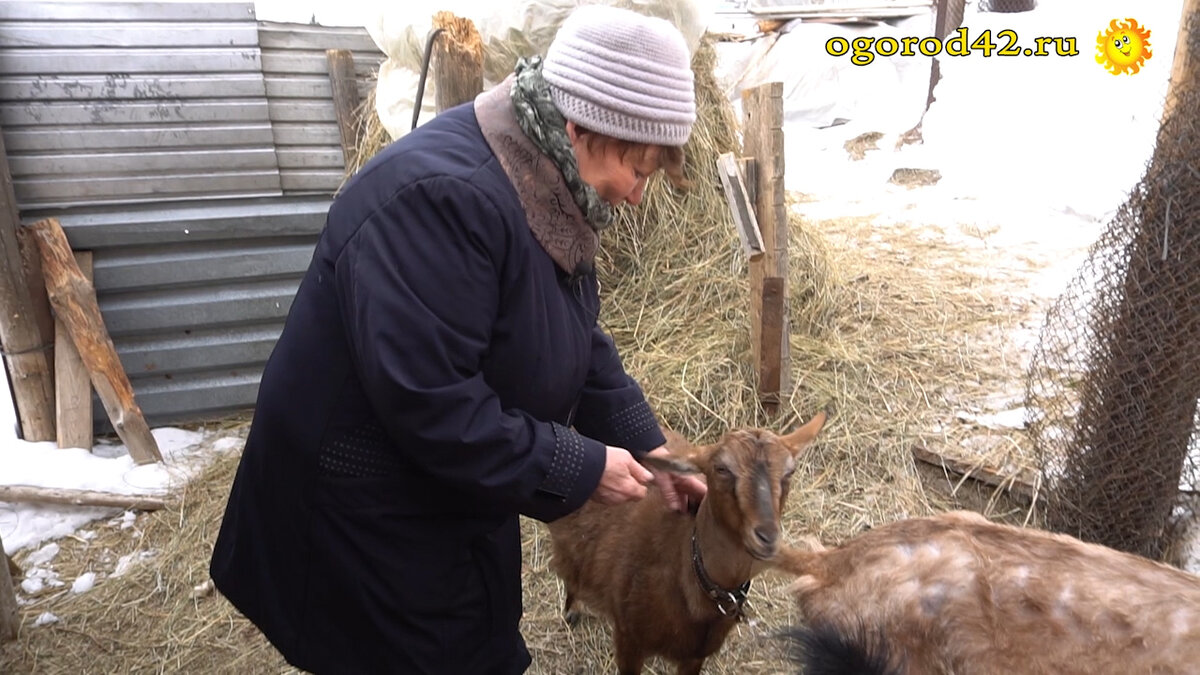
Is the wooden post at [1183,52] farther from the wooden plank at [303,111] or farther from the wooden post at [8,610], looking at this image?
the wooden post at [8,610]

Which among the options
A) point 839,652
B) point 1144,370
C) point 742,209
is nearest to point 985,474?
point 1144,370

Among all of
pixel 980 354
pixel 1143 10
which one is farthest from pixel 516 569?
pixel 1143 10

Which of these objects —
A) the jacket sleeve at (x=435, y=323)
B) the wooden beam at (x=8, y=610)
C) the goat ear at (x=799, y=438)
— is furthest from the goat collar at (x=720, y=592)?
the wooden beam at (x=8, y=610)

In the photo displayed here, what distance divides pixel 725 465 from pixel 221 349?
4169 mm

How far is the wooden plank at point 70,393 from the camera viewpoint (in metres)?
4.89

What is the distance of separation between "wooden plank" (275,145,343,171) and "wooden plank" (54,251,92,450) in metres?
1.44

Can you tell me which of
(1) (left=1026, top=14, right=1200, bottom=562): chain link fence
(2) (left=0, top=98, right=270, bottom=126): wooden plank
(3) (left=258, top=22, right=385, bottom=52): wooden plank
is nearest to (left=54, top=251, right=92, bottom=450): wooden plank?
(2) (left=0, top=98, right=270, bottom=126): wooden plank

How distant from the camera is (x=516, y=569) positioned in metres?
2.24

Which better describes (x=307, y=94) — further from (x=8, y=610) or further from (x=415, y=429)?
(x=415, y=429)

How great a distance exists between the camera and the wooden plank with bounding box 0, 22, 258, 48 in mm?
4914

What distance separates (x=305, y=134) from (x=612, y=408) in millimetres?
4179

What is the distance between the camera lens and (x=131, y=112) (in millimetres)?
5211

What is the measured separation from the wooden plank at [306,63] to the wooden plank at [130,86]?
0.15 m

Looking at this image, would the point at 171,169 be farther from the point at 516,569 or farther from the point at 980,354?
the point at 980,354
